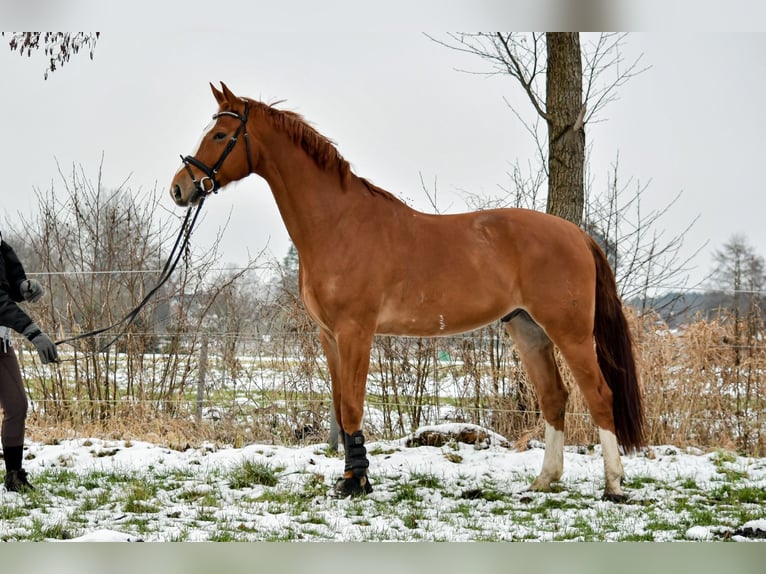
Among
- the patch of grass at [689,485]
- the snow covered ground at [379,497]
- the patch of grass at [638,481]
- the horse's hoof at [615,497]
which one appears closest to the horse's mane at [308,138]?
the snow covered ground at [379,497]

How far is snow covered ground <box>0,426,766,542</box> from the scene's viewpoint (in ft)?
10.3

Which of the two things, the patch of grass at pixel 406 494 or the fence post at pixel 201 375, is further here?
the fence post at pixel 201 375

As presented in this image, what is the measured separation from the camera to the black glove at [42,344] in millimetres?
3561

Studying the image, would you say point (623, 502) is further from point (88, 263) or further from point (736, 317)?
point (88, 263)

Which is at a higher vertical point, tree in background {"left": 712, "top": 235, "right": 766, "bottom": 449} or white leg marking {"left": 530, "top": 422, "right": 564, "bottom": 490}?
tree in background {"left": 712, "top": 235, "right": 766, "bottom": 449}

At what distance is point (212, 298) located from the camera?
598 cm

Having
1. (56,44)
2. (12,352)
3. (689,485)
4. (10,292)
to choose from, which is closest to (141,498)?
(12,352)

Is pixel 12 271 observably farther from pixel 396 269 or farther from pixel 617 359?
pixel 617 359

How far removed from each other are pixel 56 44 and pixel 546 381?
14.7 ft

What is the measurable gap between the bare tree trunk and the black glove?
12.5 ft

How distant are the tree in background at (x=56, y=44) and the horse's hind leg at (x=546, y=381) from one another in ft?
12.5

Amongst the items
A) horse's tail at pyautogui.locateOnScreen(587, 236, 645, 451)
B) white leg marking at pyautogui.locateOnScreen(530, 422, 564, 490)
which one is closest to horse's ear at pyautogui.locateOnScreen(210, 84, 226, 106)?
horse's tail at pyautogui.locateOnScreen(587, 236, 645, 451)

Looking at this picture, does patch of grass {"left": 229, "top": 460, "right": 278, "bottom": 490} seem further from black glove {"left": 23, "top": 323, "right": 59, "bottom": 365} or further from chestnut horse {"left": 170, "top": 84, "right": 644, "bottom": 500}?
black glove {"left": 23, "top": 323, "right": 59, "bottom": 365}

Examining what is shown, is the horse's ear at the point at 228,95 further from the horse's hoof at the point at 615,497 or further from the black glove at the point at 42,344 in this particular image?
the horse's hoof at the point at 615,497
